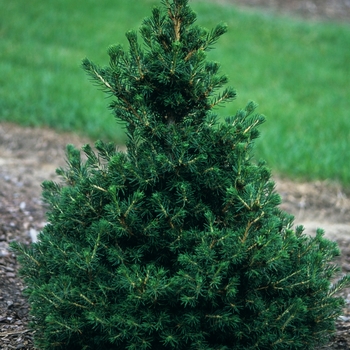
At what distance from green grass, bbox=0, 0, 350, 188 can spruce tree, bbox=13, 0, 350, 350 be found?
13.2ft

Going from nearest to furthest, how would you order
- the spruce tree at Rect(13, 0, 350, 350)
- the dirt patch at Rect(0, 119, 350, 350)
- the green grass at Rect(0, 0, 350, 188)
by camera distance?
the spruce tree at Rect(13, 0, 350, 350)
the dirt patch at Rect(0, 119, 350, 350)
the green grass at Rect(0, 0, 350, 188)

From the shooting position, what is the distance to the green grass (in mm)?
7570

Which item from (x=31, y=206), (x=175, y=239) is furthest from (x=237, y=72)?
(x=175, y=239)

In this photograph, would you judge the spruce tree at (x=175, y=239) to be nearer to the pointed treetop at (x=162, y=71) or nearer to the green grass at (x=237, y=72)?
the pointed treetop at (x=162, y=71)

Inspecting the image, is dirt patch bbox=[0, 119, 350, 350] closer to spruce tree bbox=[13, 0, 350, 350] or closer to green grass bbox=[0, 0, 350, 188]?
green grass bbox=[0, 0, 350, 188]

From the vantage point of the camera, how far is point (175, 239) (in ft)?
9.01

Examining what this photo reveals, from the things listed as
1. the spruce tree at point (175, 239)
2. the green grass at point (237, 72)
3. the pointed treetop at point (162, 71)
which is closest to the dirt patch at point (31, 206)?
the green grass at point (237, 72)

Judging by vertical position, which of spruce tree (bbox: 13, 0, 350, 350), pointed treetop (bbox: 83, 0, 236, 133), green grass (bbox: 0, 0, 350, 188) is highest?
green grass (bbox: 0, 0, 350, 188)

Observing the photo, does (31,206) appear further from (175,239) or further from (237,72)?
(237,72)

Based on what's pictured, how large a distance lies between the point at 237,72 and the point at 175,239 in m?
8.15

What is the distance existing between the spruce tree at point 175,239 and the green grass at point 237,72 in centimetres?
404

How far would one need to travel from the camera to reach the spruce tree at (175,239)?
265 centimetres

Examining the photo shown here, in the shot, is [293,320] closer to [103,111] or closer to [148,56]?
[148,56]

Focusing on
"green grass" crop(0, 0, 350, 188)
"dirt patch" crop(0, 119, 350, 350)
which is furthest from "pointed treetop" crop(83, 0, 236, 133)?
"green grass" crop(0, 0, 350, 188)
